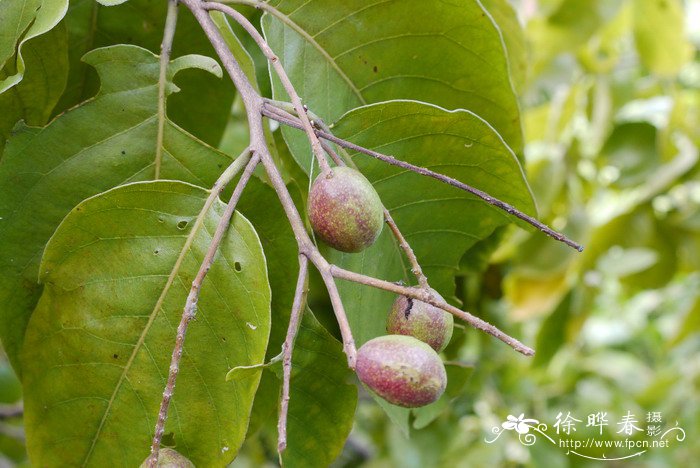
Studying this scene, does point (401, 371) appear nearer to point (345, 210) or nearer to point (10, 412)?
point (345, 210)

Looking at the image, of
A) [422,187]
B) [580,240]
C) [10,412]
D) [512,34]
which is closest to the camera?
[422,187]

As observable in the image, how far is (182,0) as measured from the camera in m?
0.83

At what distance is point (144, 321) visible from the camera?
2.40 ft

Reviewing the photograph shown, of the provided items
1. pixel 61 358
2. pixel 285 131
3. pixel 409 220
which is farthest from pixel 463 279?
pixel 61 358

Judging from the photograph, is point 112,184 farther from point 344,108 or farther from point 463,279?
point 463,279

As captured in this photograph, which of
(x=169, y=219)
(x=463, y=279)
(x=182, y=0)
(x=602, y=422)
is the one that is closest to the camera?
(x=169, y=219)

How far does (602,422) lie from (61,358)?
148 cm

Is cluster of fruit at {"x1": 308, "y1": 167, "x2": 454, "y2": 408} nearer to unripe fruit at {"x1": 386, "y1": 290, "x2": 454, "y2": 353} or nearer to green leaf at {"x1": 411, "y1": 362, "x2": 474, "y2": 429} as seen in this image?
unripe fruit at {"x1": 386, "y1": 290, "x2": 454, "y2": 353}

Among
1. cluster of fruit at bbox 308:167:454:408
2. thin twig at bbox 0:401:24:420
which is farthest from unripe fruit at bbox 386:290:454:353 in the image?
thin twig at bbox 0:401:24:420

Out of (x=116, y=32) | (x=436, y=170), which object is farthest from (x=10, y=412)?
(x=436, y=170)

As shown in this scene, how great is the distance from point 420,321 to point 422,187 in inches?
9.4

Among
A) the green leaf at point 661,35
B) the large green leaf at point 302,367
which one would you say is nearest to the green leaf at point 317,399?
the large green leaf at point 302,367

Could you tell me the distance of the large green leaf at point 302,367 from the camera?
0.79 meters

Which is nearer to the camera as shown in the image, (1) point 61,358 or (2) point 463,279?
(1) point 61,358
